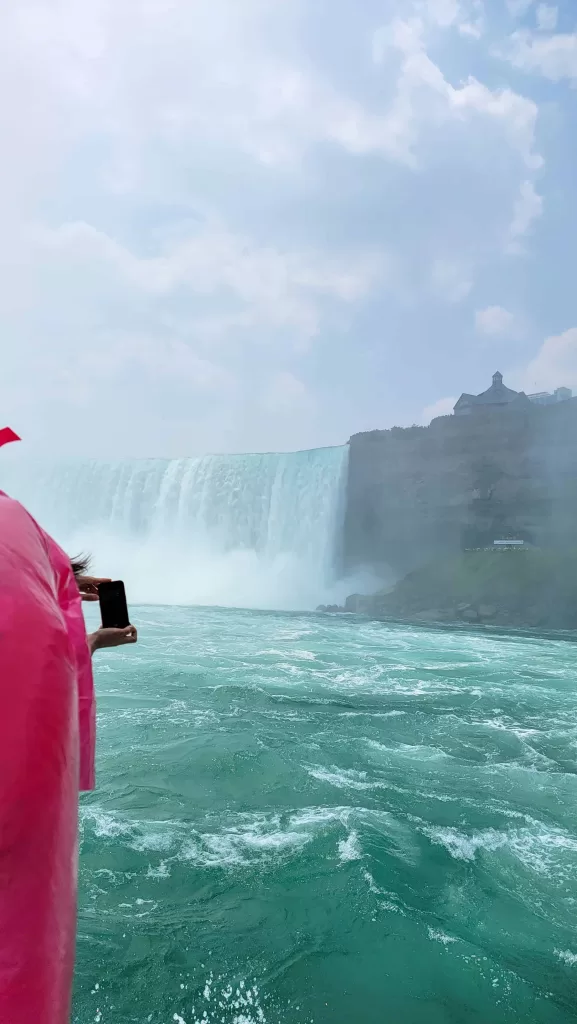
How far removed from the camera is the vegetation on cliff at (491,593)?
3416 cm

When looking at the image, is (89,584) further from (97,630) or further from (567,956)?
(567,956)

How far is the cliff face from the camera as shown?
41781 millimetres

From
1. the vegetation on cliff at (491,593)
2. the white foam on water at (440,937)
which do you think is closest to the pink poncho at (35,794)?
the white foam on water at (440,937)

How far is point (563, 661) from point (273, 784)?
16.8 meters

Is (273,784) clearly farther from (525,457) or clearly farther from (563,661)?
(525,457)

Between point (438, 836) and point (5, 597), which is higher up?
point (5, 597)

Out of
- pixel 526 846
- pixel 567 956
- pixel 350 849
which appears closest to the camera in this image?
pixel 567 956

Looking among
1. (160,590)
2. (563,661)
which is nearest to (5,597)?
(563,661)

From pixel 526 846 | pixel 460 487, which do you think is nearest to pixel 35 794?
pixel 526 846

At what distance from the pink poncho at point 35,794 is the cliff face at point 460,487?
44073 millimetres

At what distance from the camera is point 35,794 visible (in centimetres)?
81

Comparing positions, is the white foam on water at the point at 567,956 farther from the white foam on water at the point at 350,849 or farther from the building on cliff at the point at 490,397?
the building on cliff at the point at 490,397

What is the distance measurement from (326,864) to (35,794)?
5.64 m

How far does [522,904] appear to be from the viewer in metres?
5.12
